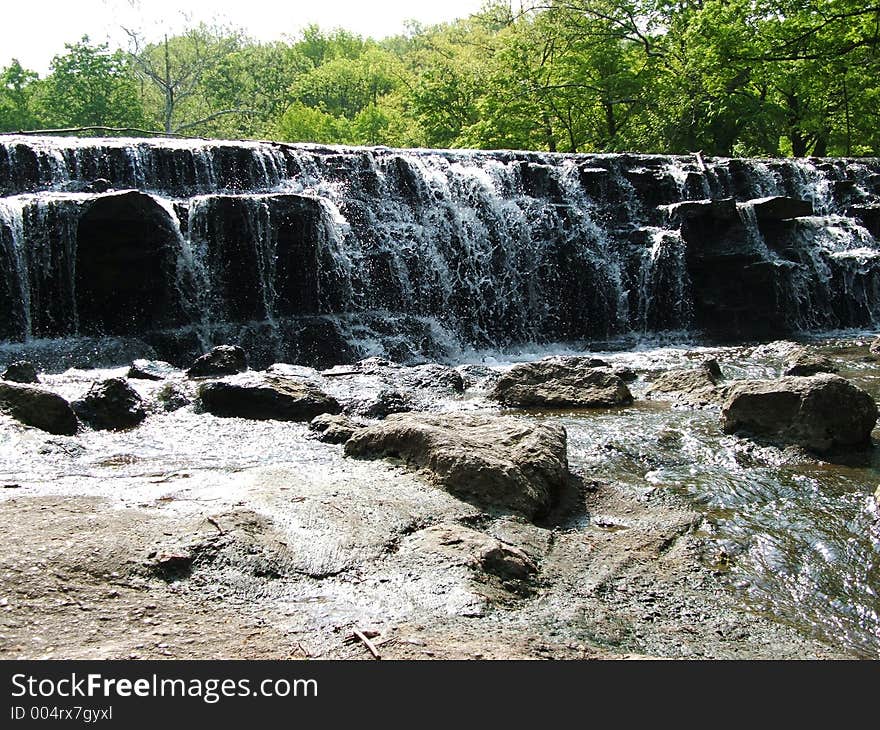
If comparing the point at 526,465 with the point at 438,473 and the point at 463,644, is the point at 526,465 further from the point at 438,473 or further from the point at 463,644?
the point at 463,644

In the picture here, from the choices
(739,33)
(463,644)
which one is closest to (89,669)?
(463,644)

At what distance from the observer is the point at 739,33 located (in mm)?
24344

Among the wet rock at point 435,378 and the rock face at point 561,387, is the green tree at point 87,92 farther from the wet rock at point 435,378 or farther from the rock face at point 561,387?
the rock face at point 561,387

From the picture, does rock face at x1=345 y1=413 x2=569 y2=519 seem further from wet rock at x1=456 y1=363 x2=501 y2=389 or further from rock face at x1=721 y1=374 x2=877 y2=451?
wet rock at x1=456 y1=363 x2=501 y2=389

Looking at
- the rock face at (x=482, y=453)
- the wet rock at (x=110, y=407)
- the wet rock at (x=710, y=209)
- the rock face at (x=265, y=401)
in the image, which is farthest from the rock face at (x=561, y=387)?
the wet rock at (x=710, y=209)

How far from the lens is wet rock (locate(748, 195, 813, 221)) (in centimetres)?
1777

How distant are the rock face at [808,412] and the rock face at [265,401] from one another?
4120mm

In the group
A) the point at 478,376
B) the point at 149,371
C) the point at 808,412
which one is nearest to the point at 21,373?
the point at 149,371

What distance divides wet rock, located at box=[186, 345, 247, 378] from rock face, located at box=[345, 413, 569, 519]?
447cm

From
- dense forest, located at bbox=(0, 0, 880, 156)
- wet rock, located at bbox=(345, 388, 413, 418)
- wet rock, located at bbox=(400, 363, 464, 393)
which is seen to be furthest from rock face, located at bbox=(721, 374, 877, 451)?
dense forest, located at bbox=(0, 0, 880, 156)

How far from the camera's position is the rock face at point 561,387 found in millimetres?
9117

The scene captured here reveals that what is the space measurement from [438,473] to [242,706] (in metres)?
2.91

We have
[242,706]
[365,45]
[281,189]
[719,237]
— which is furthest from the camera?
[365,45]

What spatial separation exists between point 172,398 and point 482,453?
186 inches
